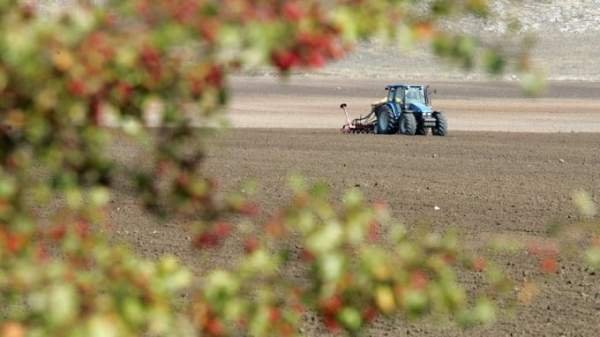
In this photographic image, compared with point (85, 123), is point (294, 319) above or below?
below

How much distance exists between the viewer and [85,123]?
100 inches

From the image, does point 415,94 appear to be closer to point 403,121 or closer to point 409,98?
point 409,98

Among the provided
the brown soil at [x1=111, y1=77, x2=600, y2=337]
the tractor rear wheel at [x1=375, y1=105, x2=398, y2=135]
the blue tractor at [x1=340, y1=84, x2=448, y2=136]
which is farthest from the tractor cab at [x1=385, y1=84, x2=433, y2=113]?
the brown soil at [x1=111, y1=77, x2=600, y2=337]

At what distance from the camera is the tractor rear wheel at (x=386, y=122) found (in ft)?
110

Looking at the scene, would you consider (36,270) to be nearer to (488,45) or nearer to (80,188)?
(80,188)

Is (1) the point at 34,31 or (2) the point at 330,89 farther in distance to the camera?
(2) the point at 330,89

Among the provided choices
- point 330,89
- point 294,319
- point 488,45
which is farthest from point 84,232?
point 330,89

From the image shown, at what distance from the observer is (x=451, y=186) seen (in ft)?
65.3

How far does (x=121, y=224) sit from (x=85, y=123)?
12772 millimetres

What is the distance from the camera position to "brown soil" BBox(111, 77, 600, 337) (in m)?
10.6

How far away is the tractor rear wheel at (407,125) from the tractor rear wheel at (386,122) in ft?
0.58

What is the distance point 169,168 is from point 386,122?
31.1m

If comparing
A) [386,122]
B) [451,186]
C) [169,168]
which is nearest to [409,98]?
[386,122]

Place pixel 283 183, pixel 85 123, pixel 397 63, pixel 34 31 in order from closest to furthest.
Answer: pixel 34 31
pixel 85 123
pixel 283 183
pixel 397 63
